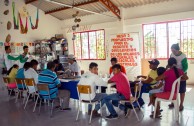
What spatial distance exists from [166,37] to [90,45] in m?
3.92

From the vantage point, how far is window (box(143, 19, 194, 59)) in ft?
24.3

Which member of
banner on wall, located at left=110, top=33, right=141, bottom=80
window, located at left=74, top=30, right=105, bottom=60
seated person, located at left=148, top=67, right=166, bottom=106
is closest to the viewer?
seated person, located at left=148, top=67, right=166, bottom=106

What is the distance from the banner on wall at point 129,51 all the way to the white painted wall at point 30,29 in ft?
11.8

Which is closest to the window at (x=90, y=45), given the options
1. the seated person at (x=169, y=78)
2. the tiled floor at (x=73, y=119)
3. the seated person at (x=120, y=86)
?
the tiled floor at (x=73, y=119)

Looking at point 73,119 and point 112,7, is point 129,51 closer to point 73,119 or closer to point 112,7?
point 112,7

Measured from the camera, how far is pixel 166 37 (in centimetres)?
787

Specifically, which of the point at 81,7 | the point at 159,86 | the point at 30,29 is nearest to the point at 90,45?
the point at 81,7

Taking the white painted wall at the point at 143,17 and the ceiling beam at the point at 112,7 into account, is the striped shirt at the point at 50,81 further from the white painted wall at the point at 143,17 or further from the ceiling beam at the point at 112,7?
the white painted wall at the point at 143,17

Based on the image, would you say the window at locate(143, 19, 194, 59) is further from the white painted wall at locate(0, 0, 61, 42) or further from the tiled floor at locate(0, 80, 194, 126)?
the white painted wall at locate(0, 0, 61, 42)

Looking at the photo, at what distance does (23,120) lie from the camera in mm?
4070

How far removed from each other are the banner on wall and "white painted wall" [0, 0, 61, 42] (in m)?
3.59

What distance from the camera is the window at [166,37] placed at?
24.3 ft

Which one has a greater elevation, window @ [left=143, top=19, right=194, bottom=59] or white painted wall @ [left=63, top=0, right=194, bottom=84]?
white painted wall @ [left=63, top=0, right=194, bottom=84]

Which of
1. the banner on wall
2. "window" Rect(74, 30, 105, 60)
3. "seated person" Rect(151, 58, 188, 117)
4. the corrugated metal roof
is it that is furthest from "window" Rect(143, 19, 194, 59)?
"seated person" Rect(151, 58, 188, 117)
